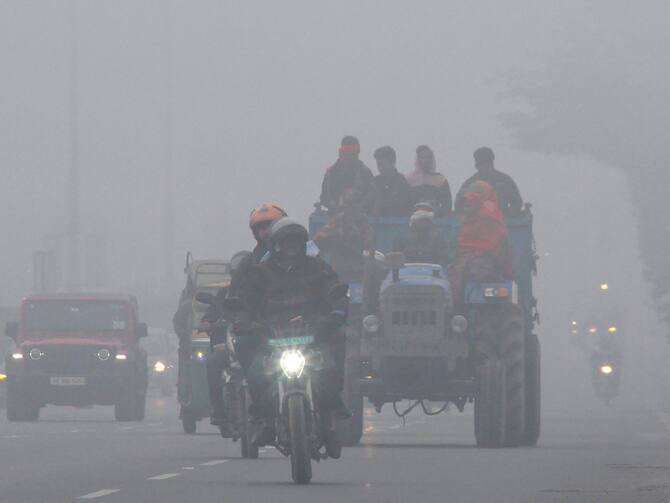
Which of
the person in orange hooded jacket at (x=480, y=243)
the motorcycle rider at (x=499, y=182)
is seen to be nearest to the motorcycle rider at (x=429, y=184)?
the motorcycle rider at (x=499, y=182)

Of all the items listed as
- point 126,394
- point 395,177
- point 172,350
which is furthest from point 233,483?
point 172,350

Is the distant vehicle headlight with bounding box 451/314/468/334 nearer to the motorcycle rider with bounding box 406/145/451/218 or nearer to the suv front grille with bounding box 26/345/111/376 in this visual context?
the motorcycle rider with bounding box 406/145/451/218

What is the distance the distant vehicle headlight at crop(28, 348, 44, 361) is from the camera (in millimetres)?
38544

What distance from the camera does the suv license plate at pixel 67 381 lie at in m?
38.4

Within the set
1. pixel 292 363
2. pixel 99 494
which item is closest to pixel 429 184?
pixel 292 363

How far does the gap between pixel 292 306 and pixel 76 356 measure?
22801 millimetres

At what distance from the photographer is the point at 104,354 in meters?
38.9

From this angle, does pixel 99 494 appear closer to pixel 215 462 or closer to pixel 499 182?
pixel 215 462

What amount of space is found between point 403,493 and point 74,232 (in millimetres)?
57060

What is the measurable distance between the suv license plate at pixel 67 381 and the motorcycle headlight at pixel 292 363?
22703 mm

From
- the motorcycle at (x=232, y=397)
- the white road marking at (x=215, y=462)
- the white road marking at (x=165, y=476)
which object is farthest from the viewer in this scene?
the white road marking at (x=215, y=462)

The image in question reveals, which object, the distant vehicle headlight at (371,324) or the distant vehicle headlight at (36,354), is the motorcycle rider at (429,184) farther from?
the distant vehicle headlight at (36,354)

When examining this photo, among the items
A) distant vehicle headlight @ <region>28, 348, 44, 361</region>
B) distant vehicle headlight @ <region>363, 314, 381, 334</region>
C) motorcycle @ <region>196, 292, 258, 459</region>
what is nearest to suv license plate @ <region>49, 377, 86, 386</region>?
distant vehicle headlight @ <region>28, 348, 44, 361</region>

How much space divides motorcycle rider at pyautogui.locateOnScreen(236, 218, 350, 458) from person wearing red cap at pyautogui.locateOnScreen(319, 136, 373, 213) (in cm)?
895
